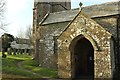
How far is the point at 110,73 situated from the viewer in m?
17.3

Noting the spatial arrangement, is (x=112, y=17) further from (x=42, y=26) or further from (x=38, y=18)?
(x=38, y=18)

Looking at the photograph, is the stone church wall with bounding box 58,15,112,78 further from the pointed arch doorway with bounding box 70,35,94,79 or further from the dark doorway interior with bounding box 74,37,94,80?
the dark doorway interior with bounding box 74,37,94,80

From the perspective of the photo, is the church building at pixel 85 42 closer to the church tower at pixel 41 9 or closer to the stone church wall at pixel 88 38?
the stone church wall at pixel 88 38

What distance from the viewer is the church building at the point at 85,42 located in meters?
17.9

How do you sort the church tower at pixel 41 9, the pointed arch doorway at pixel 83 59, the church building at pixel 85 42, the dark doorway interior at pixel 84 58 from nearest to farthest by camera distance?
the church building at pixel 85 42 < the pointed arch doorway at pixel 83 59 < the dark doorway interior at pixel 84 58 < the church tower at pixel 41 9

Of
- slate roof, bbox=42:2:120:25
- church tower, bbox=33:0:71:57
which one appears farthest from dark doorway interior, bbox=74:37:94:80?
church tower, bbox=33:0:71:57

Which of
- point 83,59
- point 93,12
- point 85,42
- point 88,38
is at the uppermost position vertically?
point 93,12

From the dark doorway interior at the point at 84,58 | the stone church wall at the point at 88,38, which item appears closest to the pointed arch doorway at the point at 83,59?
the dark doorway interior at the point at 84,58

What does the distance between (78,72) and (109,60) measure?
5.32 m

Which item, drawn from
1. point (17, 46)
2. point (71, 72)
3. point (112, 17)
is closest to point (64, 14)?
point (112, 17)

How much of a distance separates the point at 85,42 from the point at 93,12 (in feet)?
14.8

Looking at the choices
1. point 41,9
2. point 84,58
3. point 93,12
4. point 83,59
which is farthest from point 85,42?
point 41,9

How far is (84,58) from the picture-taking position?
23141 millimetres

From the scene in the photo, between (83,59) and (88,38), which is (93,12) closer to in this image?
(83,59)
